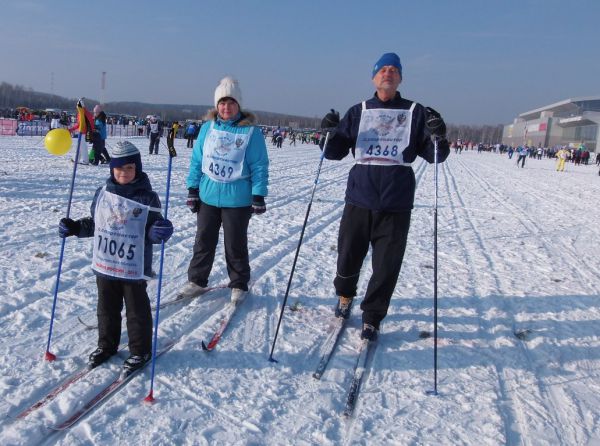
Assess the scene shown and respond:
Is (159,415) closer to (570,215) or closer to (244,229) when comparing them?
(244,229)

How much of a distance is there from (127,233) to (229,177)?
119cm

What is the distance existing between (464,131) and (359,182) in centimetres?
17989

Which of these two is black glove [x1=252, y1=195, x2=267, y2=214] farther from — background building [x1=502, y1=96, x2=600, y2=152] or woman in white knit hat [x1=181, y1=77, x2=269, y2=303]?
background building [x1=502, y1=96, x2=600, y2=152]

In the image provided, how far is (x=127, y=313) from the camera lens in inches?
117

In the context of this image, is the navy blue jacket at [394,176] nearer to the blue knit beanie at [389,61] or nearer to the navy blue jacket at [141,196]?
the blue knit beanie at [389,61]

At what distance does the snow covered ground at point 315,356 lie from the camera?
99.7 inches

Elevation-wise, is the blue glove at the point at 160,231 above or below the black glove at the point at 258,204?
below

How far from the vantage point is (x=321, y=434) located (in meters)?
2.49

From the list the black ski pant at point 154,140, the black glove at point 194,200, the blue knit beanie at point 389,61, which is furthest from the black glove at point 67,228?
the black ski pant at point 154,140

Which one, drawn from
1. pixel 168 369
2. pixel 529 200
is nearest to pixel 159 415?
pixel 168 369

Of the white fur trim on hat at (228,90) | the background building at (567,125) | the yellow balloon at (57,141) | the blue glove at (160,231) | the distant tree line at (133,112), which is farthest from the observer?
the distant tree line at (133,112)

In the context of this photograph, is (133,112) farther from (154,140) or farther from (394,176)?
(394,176)

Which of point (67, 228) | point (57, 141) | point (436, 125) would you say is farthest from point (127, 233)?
point (436, 125)

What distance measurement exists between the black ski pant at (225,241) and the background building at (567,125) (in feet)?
276
